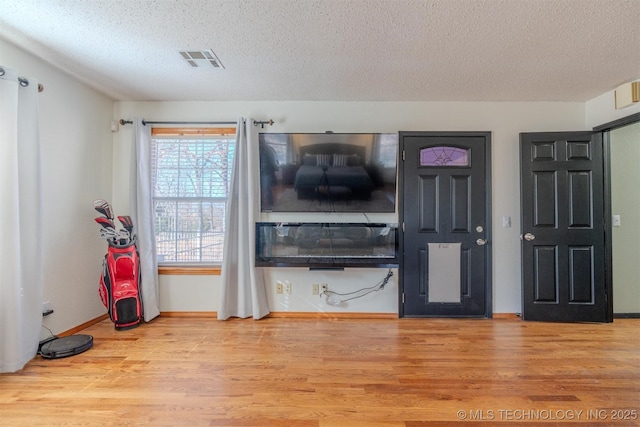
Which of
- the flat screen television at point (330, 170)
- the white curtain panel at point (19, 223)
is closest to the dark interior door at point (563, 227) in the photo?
the flat screen television at point (330, 170)

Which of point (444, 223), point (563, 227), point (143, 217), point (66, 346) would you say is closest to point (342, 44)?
point (444, 223)

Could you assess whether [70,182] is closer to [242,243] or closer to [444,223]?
[242,243]

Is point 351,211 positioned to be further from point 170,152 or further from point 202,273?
point 170,152

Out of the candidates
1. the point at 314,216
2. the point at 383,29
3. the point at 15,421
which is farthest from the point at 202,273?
the point at 383,29

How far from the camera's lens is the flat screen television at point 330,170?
3078mm

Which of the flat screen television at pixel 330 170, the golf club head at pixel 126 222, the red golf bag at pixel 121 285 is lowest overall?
the red golf bag at pixel 121 285

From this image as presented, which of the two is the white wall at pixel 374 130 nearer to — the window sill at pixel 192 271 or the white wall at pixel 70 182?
the window sill at pixel 192 271

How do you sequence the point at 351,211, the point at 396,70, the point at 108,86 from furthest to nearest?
the point at 351,211 → the point at 108,86 → the point at 396,70

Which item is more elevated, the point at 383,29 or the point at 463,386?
the point at 383,29

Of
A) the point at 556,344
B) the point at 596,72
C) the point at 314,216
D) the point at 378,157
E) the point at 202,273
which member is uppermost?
the point at 596,72

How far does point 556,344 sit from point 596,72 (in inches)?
96.3

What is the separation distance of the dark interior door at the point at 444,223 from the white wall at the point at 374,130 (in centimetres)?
14

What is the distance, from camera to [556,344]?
2.57 metres

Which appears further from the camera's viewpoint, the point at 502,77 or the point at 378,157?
the point at 378,157
